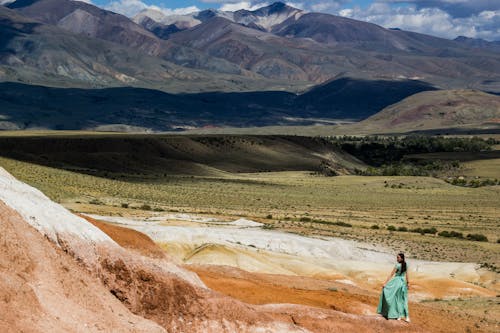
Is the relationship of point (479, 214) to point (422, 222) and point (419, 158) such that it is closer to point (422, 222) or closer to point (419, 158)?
point (422, 222)

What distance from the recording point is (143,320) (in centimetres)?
1959

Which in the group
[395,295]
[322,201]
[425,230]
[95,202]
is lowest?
[322,201]

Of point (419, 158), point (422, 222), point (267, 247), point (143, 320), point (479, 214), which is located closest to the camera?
point (143, 320)

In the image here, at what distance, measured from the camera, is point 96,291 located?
63.0 feet

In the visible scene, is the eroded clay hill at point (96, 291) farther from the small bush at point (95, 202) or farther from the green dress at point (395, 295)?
the small bush at point (95, 202)

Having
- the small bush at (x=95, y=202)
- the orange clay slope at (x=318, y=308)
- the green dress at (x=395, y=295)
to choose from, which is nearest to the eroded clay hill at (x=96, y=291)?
the orange clay slope at (x=318, y=308)

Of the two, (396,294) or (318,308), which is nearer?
(318,308)

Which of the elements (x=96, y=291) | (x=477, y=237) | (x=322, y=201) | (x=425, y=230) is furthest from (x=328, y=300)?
(x=322, y=201)

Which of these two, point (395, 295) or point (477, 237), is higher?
point (395, 295)

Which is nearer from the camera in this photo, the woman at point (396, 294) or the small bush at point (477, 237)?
the woman at point (396, 294)

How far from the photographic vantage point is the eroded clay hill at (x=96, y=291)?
56.5ft

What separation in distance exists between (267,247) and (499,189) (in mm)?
84267

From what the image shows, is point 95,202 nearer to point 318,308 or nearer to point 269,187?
point 269,187

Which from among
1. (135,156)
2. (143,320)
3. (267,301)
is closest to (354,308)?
(267,301)
